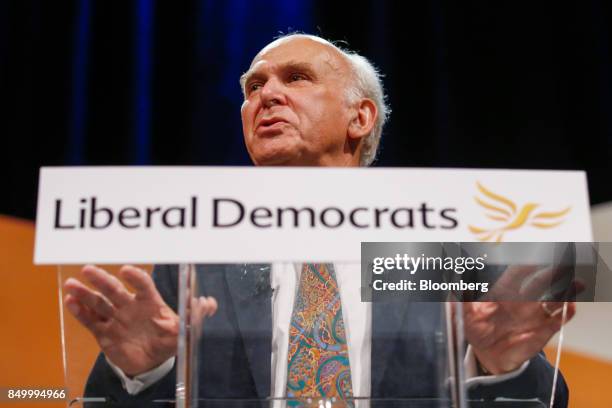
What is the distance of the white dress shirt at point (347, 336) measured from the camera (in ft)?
2.83

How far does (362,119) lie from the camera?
1905mm

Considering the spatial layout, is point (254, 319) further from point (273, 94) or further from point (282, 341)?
point (273, 94)

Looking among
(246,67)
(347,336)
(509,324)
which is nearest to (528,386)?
(509,324)

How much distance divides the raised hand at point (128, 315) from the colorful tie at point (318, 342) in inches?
4.9

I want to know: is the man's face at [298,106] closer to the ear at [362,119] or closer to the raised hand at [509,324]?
the ear at [362,119]

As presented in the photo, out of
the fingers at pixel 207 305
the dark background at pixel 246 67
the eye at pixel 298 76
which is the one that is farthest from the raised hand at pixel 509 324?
the dark background at pixel 246 67

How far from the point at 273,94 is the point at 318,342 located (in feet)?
3.03

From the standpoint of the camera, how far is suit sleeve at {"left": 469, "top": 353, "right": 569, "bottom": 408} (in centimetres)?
86

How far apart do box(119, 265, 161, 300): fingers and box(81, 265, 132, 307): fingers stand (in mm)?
12

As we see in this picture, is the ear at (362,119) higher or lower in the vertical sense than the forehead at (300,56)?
lower

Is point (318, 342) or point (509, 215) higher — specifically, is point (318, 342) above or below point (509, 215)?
below

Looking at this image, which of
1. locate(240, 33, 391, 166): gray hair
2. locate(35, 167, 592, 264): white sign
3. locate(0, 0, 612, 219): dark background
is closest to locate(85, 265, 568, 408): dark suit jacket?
locate(35, 167, 592, 264): white sign

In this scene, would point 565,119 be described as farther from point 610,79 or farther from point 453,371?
point 453,371

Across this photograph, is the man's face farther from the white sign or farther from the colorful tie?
the colorful tie
